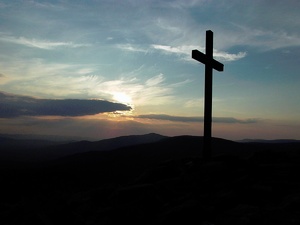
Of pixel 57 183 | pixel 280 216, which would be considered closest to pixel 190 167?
pixel 280 216

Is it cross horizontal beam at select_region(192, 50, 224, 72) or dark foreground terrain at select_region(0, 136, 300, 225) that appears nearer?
dark foreground terrain at select_region(0, 136, 300, 225)

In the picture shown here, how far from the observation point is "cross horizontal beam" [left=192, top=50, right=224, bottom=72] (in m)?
11.1

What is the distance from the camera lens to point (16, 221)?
27.3 ft

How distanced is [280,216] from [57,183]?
51.7 ft

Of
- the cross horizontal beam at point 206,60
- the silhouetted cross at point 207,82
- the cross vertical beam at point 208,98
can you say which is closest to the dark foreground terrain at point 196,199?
the cross vertical beam at point 208,98

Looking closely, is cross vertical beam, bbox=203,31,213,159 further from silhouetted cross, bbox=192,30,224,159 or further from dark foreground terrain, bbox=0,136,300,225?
dark foreground terrain, bbox=0,136,300,225

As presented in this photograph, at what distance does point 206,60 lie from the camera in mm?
11617

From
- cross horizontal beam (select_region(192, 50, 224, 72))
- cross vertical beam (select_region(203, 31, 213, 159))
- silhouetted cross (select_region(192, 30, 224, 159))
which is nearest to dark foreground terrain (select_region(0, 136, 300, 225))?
cross vertical beam (select_region(203, 31, 213, 159))

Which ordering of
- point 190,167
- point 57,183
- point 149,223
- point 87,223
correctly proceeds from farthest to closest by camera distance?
point 57,183 → point 190,167 → point 87,223 → point 149,223

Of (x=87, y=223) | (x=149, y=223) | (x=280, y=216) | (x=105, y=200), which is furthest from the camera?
(x=105, y=200)

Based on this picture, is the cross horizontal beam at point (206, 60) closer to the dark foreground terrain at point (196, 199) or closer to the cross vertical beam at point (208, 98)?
the cross vertical beam at point (208, 98)

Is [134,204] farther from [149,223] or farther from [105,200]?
[105,200]

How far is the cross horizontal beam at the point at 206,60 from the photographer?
11147 millimetres

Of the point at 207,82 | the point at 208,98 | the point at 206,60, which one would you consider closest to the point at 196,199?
the point at 208,98
